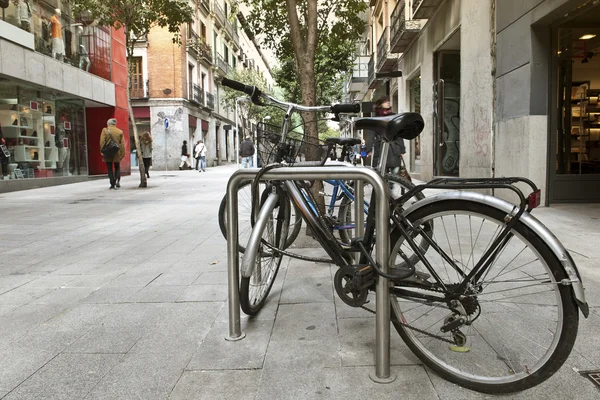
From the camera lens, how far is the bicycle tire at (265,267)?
2.75 meters

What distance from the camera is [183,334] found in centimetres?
273

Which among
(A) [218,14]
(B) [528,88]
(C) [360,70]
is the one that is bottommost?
(B) [528,88]

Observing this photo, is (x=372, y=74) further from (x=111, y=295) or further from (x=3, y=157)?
(x=111, y=295)

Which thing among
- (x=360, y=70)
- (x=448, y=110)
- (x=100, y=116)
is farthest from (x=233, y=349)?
(x=360, y=70)

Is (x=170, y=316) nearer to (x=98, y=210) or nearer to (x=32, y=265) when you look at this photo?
(x=32, y=265)

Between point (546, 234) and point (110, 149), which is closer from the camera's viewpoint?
point (546, 234)

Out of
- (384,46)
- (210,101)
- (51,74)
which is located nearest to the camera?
(51,74)

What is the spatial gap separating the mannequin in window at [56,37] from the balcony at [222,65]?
73.6ft

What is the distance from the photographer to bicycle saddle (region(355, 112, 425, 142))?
2.20 m

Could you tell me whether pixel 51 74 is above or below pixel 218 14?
below

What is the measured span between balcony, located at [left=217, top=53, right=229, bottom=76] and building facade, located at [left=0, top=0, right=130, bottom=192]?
18999mm

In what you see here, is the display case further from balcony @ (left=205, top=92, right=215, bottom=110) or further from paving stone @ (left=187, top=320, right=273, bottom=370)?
balcony @ (left=205, top=92, right=215, bottom=110)

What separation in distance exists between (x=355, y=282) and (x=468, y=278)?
20.9 inches

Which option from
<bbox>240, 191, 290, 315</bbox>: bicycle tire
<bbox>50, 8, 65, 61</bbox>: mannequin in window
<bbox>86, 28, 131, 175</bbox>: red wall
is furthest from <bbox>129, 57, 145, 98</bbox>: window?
<bbox>240, 191, 290, 315</bbox>: bicycle tire
